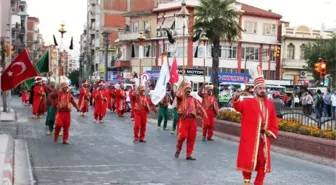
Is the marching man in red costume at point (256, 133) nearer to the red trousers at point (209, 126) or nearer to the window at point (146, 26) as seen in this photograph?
the red trousers at point (209, 126)

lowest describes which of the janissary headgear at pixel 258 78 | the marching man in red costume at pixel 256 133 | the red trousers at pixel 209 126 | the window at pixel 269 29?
the red trousers at pixel 209 126

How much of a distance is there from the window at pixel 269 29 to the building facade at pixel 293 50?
45.4 inches

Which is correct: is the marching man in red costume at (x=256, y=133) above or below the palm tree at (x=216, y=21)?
below

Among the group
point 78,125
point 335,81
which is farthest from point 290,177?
point 335,81

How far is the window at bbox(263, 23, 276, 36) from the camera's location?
235 ft

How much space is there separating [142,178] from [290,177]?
Answer: 276 cm

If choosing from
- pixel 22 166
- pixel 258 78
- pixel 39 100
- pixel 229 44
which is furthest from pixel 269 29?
pixel 258 78

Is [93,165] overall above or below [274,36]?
below

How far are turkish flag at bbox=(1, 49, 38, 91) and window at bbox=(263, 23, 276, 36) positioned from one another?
57085 millimetres

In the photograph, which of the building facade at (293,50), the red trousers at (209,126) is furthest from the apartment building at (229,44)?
the red trousers at (209,126)

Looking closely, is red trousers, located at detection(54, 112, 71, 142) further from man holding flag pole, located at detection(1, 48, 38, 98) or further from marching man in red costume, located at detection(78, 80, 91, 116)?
marching man in red costume, located at detection(78, 80, 91, 116)

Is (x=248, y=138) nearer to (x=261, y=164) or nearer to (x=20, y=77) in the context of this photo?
(x=261, y=164)

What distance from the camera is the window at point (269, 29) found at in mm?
71625

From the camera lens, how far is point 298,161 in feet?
46.3
